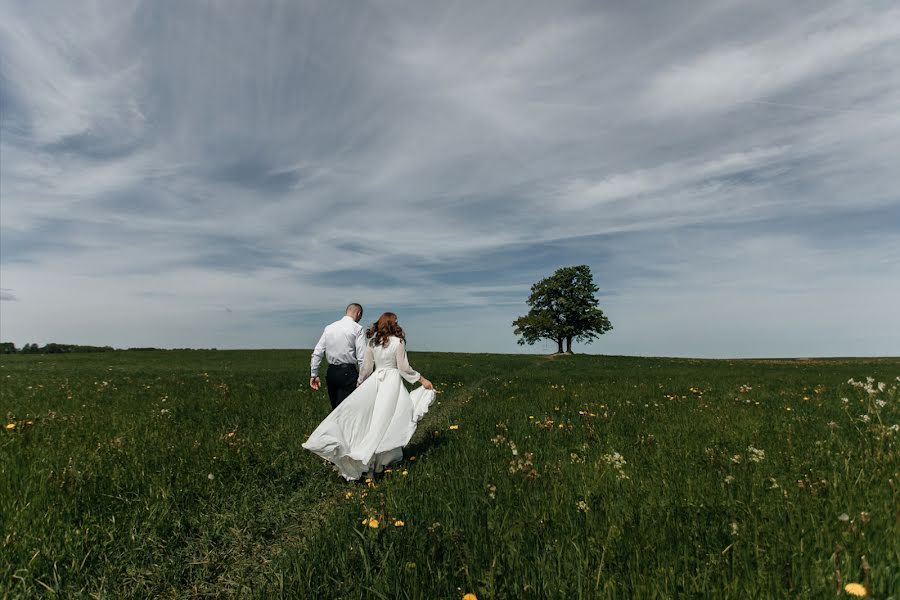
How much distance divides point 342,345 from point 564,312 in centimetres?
6326

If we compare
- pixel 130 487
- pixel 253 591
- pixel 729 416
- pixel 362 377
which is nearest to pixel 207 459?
pixel 130 487

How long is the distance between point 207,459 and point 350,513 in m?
3.22

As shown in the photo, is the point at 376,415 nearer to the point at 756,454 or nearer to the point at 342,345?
the point at 342,345

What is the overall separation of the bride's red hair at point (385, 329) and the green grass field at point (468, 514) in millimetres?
2173

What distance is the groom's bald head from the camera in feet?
32.4

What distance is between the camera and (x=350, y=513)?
5.15 meters

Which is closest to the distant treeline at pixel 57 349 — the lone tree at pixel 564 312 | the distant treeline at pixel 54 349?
the distant treeline at pixel 54 349

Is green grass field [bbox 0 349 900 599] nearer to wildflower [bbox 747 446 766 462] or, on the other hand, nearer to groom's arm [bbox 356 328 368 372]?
wildflower [bbox 747 446 766 462]

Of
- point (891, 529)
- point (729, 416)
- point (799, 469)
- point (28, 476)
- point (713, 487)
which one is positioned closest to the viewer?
point (891, 529)

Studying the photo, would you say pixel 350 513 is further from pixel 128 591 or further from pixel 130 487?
pixel 130 487

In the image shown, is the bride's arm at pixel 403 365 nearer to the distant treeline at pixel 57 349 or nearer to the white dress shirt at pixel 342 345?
the white dress shirt at pixel 342 345

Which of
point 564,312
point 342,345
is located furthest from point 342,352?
point 564,312

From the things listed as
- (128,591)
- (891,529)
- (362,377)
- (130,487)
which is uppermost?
(362,377)

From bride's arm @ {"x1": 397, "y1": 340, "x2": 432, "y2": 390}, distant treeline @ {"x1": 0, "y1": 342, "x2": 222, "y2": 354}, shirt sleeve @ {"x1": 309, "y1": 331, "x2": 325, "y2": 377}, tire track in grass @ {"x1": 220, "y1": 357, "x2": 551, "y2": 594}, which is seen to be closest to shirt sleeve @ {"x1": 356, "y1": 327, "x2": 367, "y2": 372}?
shirt sleeve @ {"x1": 309, "y1": 331, "x2": 325, "y2": 377}
